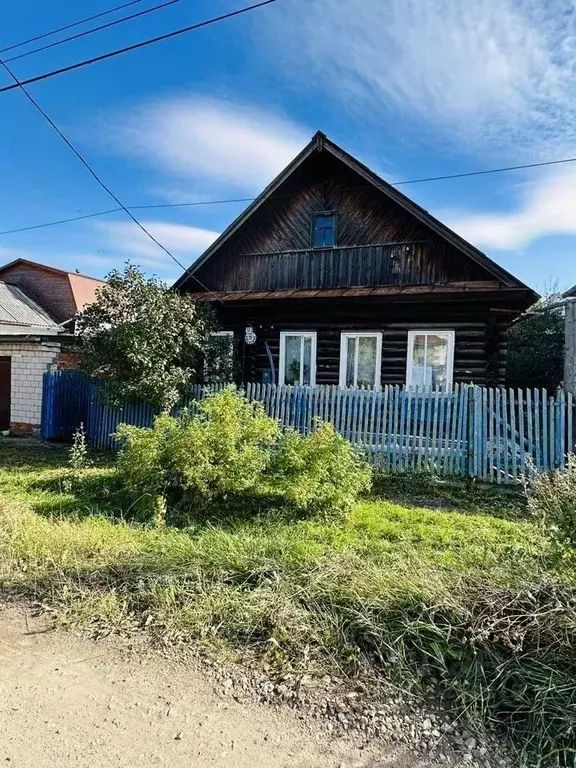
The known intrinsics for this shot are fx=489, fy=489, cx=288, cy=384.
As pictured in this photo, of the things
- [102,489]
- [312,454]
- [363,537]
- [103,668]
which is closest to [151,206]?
[102,489]

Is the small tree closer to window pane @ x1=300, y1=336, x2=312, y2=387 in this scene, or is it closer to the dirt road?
window pane @ x1=300, y1=336, x2=312, y2=387

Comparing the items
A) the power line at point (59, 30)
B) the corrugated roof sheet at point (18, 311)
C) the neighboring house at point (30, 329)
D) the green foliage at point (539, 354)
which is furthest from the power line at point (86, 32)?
the corrugated roof sheet at point (18, 311)

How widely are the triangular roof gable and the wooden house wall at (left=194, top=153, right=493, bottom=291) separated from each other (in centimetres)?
36

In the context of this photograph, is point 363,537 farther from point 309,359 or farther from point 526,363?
point 526,363

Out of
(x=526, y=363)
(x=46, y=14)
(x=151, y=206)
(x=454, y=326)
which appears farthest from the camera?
(x=526, y=363)

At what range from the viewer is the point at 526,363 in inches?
661

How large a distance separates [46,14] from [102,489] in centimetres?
658

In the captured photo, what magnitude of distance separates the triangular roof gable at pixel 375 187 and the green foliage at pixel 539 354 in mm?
6515

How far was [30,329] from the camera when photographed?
2017cm

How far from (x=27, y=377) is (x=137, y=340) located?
15.0 feet

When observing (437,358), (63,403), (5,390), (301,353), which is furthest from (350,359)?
(5,390)

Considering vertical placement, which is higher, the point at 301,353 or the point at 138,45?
the point at 138,45

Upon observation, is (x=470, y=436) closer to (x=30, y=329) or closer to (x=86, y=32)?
(x=86, y=32)

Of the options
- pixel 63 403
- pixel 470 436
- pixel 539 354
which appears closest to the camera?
pixel 470 436
